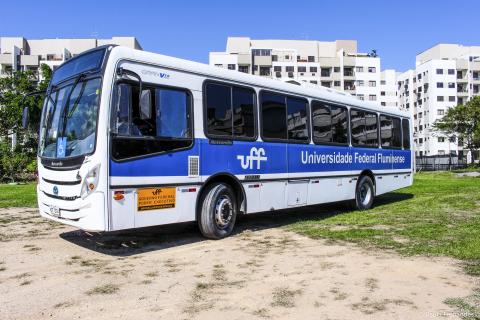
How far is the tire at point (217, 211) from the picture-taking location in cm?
816

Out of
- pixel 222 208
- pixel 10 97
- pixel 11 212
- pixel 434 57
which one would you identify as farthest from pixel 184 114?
pixel 434 57

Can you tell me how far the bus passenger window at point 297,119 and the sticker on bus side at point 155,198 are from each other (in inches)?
139

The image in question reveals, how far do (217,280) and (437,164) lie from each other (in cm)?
6666

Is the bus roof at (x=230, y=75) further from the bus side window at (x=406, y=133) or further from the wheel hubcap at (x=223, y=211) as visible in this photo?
the bus side window at (x=406, y=133)

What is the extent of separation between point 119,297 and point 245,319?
1.51 metres

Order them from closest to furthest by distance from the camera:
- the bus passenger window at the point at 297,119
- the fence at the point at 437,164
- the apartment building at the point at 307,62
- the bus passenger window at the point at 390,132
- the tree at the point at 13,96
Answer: the bus passenger window at the point at 297,119, the bus passenger window at the point at 390,132, the tree at the point at 13,96, the fence at the point at 437,164, the apartment building at the point at 307,62

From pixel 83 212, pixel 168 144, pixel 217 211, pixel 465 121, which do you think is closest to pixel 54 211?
pixel 83 212

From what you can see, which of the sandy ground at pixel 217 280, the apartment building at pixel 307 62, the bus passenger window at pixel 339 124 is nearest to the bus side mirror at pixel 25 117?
the sandy ground at pixel 217 280

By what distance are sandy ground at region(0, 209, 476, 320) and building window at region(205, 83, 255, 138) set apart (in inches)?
78.0

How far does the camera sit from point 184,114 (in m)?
7.84

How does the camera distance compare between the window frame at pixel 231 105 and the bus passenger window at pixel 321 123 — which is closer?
the window frame at pixel 231 105

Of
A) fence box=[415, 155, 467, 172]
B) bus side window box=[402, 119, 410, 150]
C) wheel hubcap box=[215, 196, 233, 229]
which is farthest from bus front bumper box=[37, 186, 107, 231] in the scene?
fence box=[415, 155, 467, 172]

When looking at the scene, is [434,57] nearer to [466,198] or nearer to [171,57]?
[466,198]

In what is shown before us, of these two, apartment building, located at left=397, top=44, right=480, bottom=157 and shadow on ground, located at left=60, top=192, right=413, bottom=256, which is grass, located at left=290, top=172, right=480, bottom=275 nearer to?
shadow on ground, located at left=60, top=192, right=413, bottom=256
